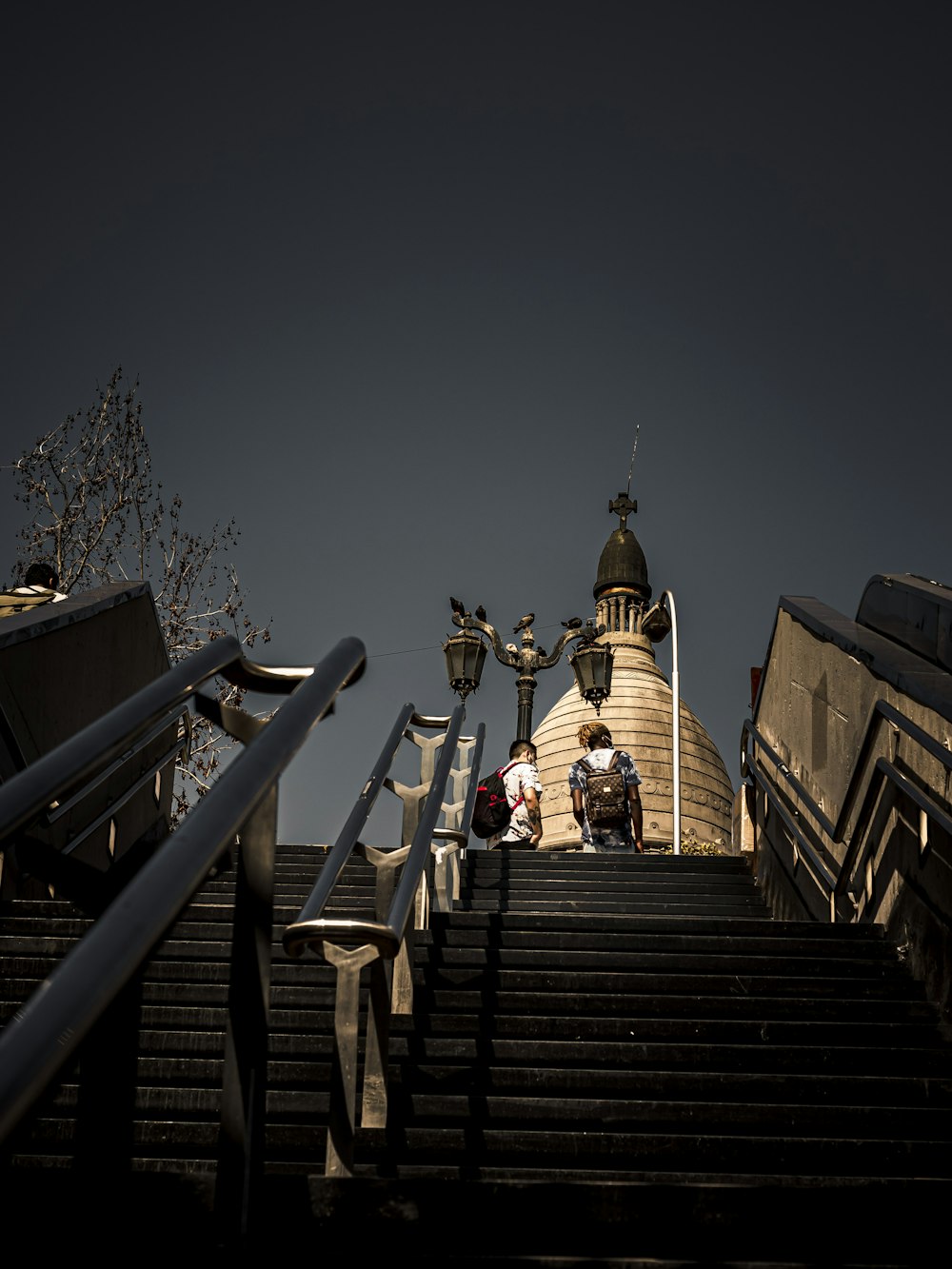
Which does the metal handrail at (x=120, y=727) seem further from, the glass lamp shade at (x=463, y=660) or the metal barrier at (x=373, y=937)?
the glass lamp shade at (x=463, y=660)

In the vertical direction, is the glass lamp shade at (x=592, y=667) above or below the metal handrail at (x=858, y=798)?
below

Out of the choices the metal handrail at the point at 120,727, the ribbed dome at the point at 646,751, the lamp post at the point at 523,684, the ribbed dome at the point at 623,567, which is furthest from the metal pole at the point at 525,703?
the ribbed dome at the point at 623,567

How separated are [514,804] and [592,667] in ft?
12.7

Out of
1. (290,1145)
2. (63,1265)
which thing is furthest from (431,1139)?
(63,1265)

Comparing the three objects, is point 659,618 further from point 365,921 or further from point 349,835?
point 365,921

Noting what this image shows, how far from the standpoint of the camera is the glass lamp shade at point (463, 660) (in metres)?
14.4

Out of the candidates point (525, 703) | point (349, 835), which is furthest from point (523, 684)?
point (349, 835)

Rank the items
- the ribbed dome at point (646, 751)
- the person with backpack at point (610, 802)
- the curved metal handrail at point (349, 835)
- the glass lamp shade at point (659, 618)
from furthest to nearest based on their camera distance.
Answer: the ribbed dome at point (646, 751), the glass lamp shade at point (659, 618), the person with backpack at point (610, 802), the curved metal handrail at point (349, 835)

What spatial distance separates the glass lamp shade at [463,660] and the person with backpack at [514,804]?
3049 millimetres

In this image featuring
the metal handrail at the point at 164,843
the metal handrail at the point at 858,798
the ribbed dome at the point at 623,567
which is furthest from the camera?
the ribbed dome at the point at 623,567

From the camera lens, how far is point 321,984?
475 centimetres

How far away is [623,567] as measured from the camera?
62.4 m

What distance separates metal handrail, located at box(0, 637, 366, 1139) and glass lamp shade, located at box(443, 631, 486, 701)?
11757 millimetres

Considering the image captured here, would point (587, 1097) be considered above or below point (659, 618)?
above
